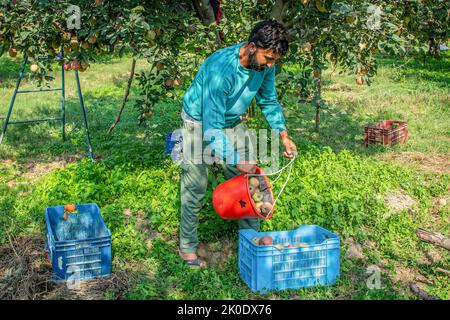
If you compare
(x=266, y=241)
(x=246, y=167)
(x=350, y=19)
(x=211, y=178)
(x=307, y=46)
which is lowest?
(x=266, y=241)

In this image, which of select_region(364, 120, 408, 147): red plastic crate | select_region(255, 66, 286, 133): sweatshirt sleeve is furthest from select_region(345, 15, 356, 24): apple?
select_region(364, 120, 408, 147): red plastic crate

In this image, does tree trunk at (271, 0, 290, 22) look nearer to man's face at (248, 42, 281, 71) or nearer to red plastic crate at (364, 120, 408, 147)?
man's face at (248, 42, 281, 71)

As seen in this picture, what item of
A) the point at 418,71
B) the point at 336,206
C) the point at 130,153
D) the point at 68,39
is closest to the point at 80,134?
the point at 130,153

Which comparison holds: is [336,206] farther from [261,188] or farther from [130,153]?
[130,153]

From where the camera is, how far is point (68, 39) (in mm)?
5145

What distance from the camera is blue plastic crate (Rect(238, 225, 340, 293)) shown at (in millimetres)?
3710

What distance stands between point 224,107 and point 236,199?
1.96 ft

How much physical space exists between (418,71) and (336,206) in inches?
395

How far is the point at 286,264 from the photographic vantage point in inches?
149

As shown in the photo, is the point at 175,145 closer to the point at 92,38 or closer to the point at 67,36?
the point at 92,38

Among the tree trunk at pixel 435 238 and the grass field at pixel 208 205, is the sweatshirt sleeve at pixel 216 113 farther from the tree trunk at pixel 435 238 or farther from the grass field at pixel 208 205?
the tree trunk at pixel 435 238

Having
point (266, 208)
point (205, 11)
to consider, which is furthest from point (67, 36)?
point (266, 208)

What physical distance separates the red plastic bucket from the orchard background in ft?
1.72

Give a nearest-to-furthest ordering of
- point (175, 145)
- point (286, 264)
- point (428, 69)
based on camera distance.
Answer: point (286, 264) → point (175, 145) → point (428, 69)
